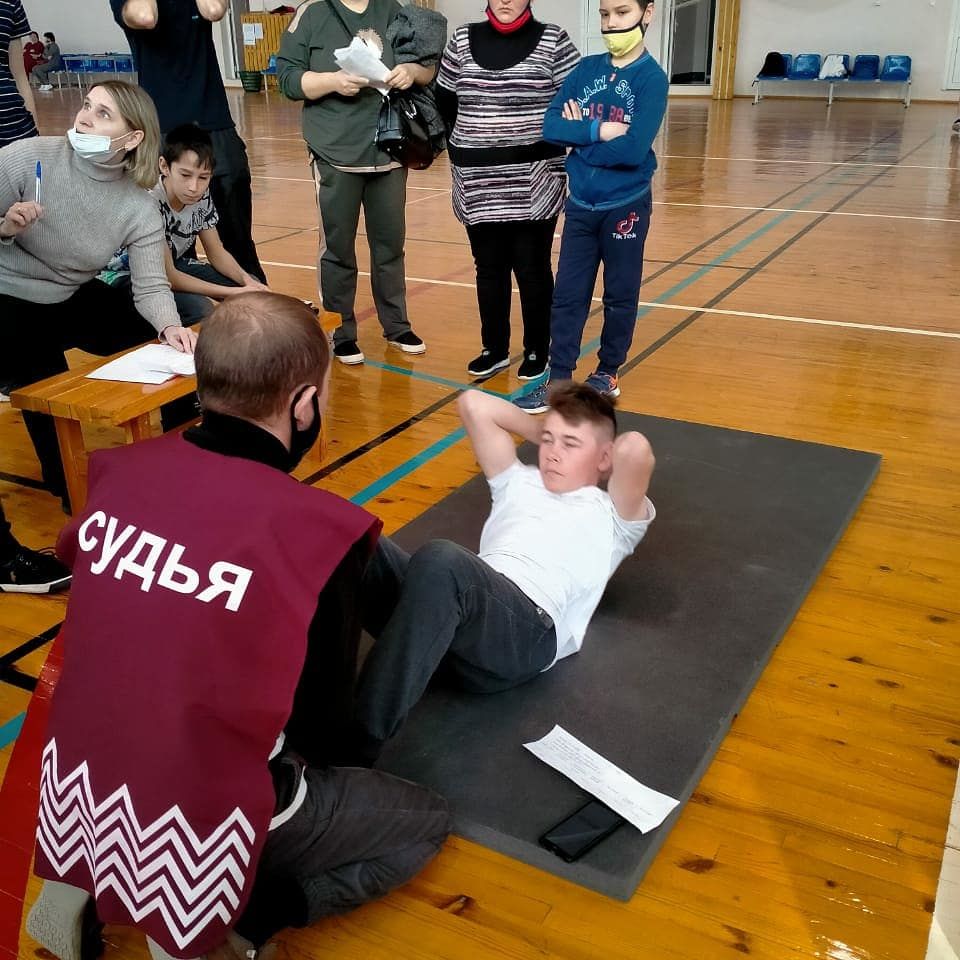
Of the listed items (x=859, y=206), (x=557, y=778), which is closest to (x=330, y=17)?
(x=557, y=778)

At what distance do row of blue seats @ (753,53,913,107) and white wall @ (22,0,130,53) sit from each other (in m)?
11.7

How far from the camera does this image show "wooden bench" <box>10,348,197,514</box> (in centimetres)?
265

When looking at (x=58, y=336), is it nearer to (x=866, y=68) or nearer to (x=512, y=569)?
(x=512, y=569)

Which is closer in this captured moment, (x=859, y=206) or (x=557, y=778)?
(x=557, y=778)

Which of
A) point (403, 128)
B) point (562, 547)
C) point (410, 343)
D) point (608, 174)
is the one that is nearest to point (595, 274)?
point (608, 174)

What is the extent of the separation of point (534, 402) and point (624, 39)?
1.22 meters

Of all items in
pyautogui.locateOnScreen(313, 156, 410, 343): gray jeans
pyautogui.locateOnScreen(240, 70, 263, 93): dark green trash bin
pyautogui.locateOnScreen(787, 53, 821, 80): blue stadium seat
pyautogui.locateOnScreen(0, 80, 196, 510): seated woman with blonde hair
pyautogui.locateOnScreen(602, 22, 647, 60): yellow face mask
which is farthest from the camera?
pyautogui.locateOnScreen(240, 70, 263, 93): dark green trash bin

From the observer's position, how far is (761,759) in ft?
6.50

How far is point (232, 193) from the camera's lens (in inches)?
162

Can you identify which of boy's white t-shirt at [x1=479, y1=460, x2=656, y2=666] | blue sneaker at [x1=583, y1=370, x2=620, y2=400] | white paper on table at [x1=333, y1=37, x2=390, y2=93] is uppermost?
white paper on table at [x1=333, y1=37, x2=390, y2=93]

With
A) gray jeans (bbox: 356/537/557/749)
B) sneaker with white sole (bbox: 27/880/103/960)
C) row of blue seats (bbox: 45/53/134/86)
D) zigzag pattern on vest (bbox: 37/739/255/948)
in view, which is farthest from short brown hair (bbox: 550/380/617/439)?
row of blue seats (bbox: 45/53/134/86)

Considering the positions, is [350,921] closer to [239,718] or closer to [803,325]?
[239,718]

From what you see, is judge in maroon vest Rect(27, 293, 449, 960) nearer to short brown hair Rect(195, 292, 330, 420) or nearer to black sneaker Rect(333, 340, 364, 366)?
short brown hair Rect(195, 292, 330, 420)

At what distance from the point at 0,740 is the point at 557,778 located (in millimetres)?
1117
